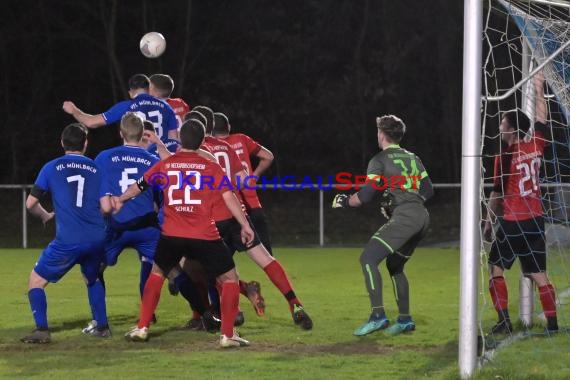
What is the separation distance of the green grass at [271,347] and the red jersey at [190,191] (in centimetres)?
95

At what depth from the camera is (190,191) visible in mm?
8148

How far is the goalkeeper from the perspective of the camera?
891 cm

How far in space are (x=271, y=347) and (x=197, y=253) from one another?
3.17 ft

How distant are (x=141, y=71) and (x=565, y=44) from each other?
2135cm

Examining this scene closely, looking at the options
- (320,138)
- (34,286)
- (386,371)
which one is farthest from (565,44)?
(320,138)

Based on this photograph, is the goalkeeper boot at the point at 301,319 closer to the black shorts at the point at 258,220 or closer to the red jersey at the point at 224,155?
the red jersey at the point at 224,155

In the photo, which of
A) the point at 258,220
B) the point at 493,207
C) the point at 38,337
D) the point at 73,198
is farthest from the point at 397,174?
the point at 38,337

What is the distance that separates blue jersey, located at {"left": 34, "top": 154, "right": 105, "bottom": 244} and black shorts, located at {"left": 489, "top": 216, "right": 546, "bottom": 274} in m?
3.32

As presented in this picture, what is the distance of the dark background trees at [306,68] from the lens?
2838 cm

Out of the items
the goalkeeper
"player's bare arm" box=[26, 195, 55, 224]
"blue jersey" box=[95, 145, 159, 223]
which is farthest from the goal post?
"player's bare arm" box=[26, 195, 55, 224]

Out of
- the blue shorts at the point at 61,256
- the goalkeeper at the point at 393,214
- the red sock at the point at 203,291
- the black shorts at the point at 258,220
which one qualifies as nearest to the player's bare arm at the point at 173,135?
the black shorts at the point at 258,220

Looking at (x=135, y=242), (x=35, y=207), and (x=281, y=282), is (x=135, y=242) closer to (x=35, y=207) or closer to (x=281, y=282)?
(x=35, y=207)

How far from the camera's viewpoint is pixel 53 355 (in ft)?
26.4

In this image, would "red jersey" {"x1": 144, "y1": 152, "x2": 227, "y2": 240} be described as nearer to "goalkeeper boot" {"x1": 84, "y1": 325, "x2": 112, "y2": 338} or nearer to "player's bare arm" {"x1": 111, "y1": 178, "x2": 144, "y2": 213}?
"player's bare arm" {"x1": 111, "y1": 178, "x2": 144, "y2": 213}
